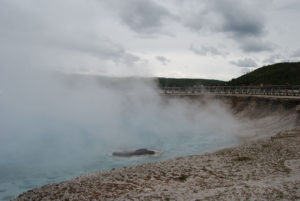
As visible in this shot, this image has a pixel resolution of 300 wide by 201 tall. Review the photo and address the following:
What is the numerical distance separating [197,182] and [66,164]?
23.3ft

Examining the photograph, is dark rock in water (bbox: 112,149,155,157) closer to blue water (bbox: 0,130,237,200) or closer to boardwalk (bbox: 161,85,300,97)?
blue water (bbox: 0,130,237,200)

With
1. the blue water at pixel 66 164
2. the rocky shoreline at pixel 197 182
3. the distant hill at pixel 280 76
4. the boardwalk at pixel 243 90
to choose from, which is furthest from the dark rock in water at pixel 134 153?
the distant hill at pixel 280 76

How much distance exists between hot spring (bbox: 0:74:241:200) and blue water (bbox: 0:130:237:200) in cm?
4

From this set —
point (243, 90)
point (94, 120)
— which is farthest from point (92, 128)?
point (243, 90)

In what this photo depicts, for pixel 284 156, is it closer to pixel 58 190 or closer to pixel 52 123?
pixel 58 190

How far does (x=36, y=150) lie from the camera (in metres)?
15.3

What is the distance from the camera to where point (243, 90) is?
30.2 meters

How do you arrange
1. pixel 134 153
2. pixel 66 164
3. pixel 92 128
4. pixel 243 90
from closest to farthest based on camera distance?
pixel 66 164 < pixel 134 153 < pixel 92 128 < pixel 243 90

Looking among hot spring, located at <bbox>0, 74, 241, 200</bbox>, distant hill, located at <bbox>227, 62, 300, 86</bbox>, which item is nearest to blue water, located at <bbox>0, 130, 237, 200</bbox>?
hot spring, located at <bbox>0, 74, 241, 200</bbox>

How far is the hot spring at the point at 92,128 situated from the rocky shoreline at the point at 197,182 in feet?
8.27

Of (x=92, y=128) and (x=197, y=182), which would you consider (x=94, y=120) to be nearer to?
(x=92, y=128)

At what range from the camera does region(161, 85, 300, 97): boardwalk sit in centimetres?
2414

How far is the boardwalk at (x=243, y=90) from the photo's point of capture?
24.1m

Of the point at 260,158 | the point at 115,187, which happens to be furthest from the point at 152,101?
the point at 115,187
